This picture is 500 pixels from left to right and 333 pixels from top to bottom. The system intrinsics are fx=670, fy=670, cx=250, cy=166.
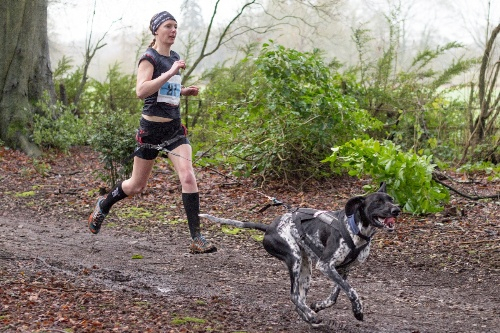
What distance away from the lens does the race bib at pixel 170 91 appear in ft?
21.5

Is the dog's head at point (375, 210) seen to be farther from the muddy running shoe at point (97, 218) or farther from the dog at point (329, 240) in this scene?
the muddy running shoe at point (97, 218)

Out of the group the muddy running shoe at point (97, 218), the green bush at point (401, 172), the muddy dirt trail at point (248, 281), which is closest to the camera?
the muddy dirt trail at point (248, 281)

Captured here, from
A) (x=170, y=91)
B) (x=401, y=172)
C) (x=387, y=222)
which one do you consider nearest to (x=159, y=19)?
(x=170, y=91)

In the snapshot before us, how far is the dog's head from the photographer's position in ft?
15.0

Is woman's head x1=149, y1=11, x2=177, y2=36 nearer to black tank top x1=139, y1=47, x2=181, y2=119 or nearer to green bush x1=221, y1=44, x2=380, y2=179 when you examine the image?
black tank top x1=139, y1=47, x2=181, y2=119

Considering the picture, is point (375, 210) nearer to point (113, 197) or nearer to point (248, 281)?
point (248, 281)

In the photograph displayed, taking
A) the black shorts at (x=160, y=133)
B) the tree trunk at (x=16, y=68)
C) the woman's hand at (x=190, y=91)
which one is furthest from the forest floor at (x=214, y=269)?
the tree trunk at (x=16, y=68)

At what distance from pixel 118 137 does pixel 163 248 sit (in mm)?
2866

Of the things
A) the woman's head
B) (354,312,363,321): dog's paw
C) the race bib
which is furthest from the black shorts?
(354,312,363,321): dog's paw

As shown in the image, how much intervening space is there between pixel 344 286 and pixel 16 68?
11641mm

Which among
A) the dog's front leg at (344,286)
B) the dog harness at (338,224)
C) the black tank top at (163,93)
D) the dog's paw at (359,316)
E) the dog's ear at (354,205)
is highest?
the black tank top at (163,93)

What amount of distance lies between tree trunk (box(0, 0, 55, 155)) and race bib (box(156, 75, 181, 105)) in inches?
325

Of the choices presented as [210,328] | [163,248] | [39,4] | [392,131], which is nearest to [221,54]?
[39,4]

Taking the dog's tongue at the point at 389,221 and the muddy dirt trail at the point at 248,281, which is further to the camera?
the muddy dirt trail at the point at 248,281
